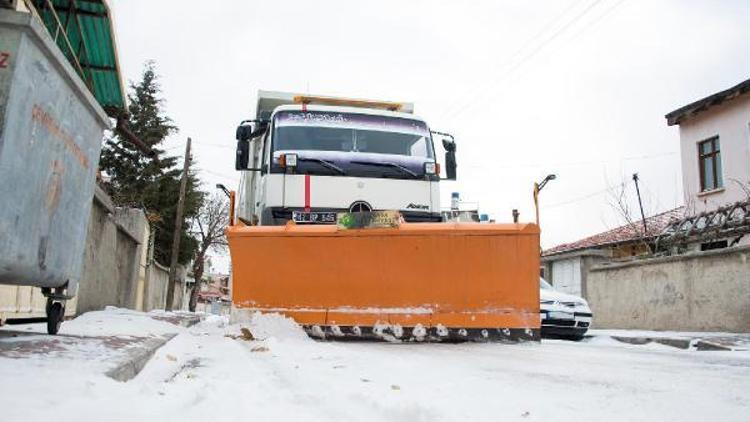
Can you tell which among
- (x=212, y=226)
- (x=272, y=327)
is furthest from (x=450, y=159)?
(x=212, y=226)

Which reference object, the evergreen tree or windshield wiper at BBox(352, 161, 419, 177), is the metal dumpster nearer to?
windshield wiper at BBox(352, 161, 419, 177)

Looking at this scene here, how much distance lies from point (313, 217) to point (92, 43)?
2954 millimetres

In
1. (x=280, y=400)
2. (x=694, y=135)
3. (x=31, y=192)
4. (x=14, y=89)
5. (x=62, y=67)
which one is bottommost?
(x=280, y=400)

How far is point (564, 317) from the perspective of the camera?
1070 cm

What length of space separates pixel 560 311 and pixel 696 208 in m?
10.7

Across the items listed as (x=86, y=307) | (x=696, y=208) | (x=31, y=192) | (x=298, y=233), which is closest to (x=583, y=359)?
(x=298, y=233)

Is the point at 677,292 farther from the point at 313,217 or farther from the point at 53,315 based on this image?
the point at 53,315

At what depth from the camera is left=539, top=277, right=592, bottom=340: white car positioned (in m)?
10.7

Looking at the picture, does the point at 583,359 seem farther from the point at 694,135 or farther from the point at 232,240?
the point at 694,135

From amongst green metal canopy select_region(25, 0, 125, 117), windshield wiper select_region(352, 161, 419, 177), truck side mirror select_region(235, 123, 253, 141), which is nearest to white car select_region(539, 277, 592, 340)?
windshield wiper select_region(352, 161, 419, 177)

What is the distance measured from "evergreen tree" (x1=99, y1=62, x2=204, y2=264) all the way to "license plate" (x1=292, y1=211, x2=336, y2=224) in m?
20.7

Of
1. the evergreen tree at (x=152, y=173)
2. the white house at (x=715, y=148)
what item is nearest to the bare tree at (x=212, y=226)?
the evergreen tree at (x=152, y=173)

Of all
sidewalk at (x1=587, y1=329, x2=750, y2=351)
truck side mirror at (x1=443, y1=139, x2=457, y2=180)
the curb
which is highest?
truck side mirror at (x1=443, y1=139, x2=457, y2=180)

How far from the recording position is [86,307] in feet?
28.2
